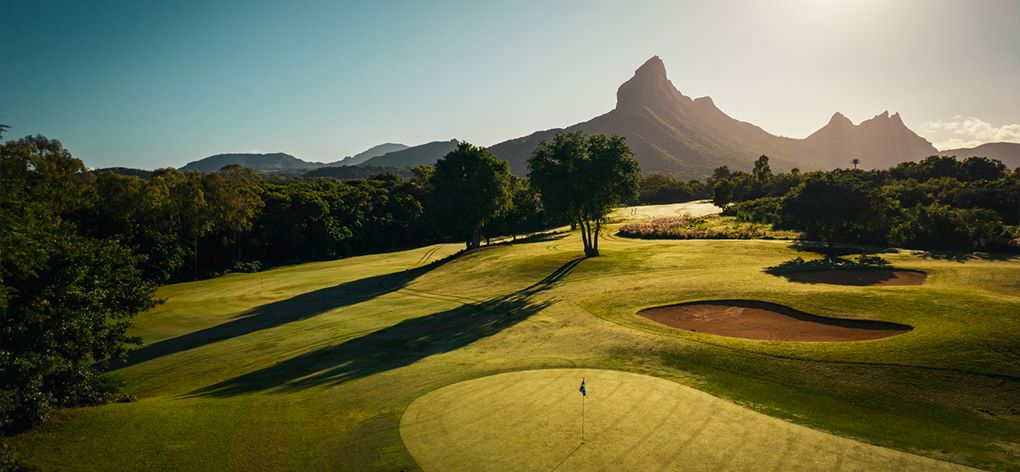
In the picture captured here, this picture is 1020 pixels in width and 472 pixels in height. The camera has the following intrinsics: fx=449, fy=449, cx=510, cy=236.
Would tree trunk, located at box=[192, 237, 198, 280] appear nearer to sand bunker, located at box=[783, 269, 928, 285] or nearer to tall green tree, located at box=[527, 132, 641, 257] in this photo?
tall green tree, located at box=[527, 132, 641, 257]

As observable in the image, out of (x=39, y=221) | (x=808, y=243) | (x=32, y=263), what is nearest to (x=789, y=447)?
(x=32, y=263)

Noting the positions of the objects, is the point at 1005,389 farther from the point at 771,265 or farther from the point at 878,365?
the point at 771,265

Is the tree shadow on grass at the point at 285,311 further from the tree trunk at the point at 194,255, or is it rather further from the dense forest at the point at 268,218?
the tree trunk at the point at 194,255

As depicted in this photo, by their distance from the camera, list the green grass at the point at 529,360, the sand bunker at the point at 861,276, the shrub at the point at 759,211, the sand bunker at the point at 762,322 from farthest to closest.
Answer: the shrub at the point at 759,211 → the sand bunker at the point at 861,276 → the sand bunker at the point at 762,322 → the green grass at the point at 529,360

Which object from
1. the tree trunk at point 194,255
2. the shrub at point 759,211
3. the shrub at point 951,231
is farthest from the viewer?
the tree trunk at point 194,255

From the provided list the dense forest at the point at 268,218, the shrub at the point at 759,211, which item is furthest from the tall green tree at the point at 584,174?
the shrub at the point at 759,211

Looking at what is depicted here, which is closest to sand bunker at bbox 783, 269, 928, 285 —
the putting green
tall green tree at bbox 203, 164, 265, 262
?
the putting green

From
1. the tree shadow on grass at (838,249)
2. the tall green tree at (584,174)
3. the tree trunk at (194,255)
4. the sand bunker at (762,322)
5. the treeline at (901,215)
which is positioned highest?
the tall green tree at (584,174)
